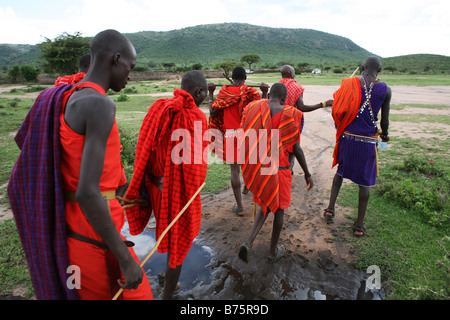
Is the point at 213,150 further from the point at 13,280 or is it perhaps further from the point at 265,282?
the point at 13,280

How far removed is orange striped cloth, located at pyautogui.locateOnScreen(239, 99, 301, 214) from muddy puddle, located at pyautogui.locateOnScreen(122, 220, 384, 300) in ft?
2.42

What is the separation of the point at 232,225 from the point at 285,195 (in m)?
1.23

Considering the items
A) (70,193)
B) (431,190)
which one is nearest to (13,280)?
(70,193)

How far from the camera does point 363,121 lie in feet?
11.6

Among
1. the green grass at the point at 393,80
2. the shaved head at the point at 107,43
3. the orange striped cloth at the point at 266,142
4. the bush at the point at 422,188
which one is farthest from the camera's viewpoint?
the green grass at the point at 393,80

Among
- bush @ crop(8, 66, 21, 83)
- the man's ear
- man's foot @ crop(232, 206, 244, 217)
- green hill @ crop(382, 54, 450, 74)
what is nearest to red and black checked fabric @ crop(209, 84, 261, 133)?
man's foot @ crop(232, 206, 244, 217)

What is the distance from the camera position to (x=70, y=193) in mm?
1441

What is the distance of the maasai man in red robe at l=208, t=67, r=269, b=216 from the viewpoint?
3988 millimetres

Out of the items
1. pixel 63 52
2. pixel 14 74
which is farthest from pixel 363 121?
pixel 14 74

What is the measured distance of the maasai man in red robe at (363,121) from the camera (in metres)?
3.48

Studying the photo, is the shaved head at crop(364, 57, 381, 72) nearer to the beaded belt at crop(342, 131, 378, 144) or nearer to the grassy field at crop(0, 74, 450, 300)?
the beaded belt at crop(342, 131, 378, 144)

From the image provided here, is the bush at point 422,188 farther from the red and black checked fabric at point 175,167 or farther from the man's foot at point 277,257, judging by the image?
the red and black checked fabric at point 175,167

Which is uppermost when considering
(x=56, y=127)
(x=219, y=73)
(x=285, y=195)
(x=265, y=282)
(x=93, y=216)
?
(x=219, y=73)

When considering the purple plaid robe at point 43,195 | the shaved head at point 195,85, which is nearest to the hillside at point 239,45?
the shaved head at point 195,85
